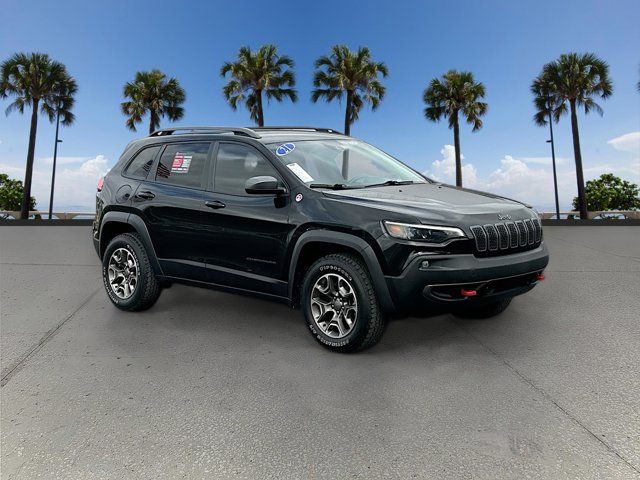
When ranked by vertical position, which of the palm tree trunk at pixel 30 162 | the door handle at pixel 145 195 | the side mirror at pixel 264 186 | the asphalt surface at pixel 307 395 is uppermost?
the palm tree trunk at pixel 30 162

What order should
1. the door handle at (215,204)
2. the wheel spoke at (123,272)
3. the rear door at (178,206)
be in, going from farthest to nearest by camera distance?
the wheel spoke at (123,272), the rear door at (178,206), the door handle at (215,204)

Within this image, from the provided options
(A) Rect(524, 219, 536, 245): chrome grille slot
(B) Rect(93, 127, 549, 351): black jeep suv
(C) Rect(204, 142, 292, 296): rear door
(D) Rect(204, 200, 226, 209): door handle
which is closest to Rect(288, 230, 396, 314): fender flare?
(B) Rect(93, 127, 549, 351): black jeep suv

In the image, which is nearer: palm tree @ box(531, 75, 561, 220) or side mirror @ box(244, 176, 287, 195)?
side mirror @ box(244, 176, 287, 195)

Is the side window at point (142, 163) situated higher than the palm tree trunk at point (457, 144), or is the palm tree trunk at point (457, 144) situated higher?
the palm tree trunk at point (457, 144)

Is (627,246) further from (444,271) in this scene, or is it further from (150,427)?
(150,427)

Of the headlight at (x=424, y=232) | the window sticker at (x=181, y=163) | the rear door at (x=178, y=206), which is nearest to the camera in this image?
the headlight at (x=424, y=232)

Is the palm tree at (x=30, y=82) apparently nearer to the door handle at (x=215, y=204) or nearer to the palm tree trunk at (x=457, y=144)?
the palm tree trunk at (x=457, y=144)

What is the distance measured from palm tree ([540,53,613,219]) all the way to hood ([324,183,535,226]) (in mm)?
40231

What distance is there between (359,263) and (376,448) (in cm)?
166

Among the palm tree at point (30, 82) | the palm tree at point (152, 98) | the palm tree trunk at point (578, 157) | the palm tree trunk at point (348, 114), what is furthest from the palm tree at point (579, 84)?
the palm tree at point (30, 82)

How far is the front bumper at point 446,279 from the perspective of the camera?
4121 mm

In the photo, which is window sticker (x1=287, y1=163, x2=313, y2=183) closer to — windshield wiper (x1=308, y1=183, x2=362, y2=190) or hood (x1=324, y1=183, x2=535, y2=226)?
windshield wiper (x1=308, y1=183, x2=362, y2=190)

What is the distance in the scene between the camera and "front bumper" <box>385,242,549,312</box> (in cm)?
412

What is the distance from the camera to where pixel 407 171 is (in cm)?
602
